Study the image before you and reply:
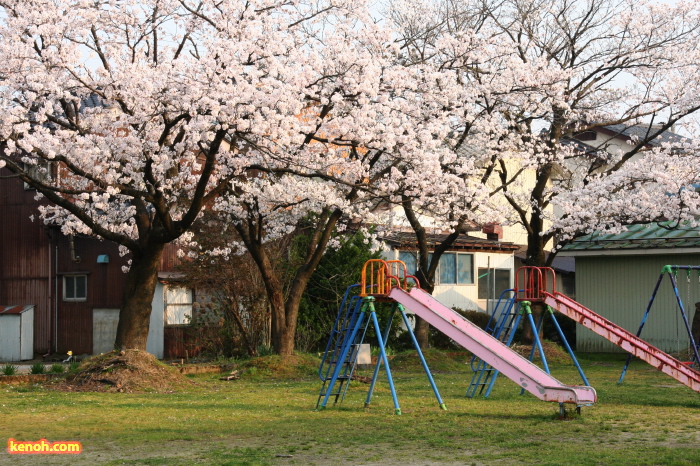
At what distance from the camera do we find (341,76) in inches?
612

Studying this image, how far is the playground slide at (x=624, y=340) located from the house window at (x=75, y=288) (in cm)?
1628

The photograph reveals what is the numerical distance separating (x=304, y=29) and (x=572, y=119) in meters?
8.75

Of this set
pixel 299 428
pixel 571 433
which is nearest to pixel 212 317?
pixel 299 428

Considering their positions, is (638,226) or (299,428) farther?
(638,226)

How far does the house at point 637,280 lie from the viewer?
22.3m

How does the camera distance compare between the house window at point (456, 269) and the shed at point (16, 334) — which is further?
the house window at point (456, 269)

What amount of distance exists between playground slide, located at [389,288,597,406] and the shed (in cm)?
1696

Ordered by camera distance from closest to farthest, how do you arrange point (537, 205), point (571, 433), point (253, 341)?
point (571, 433) < point (253, 341) < point (537, 205)

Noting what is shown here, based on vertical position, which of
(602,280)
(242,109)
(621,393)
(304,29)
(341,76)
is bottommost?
(621,393)

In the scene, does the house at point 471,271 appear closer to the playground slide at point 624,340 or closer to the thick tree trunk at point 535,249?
the thick tree trunk at point 535,249

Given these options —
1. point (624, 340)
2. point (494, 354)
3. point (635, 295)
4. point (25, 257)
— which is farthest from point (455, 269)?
point (494, 354)

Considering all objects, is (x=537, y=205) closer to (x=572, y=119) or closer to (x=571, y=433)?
(x=572, y=119)

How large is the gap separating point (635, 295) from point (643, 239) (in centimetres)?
165

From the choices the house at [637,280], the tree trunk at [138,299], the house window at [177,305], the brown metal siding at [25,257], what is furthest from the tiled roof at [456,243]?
the brown metal siding at [25,257]
